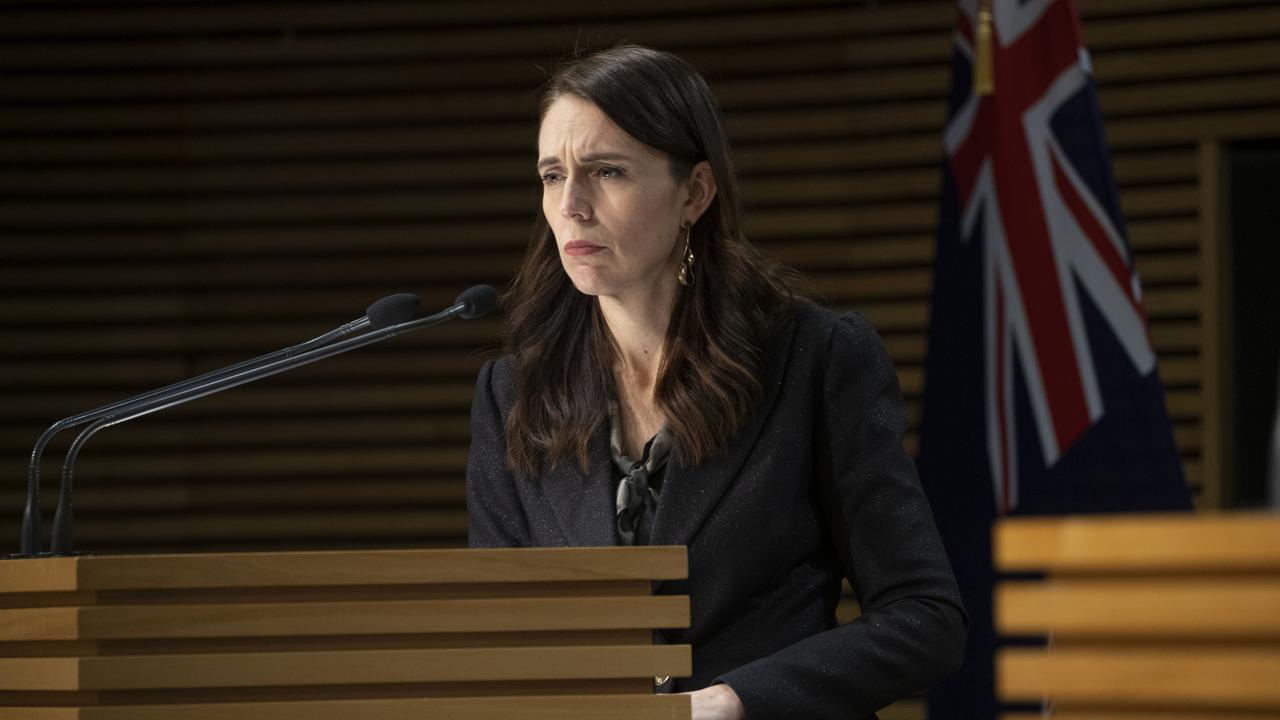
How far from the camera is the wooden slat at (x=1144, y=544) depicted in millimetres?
1021

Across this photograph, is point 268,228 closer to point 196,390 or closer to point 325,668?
point 196,390

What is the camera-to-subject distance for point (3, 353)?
6340 millimetres

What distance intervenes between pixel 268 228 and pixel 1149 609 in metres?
5.72

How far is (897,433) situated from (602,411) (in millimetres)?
483

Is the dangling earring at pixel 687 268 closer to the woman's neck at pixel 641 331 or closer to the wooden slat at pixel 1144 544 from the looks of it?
the woman's neck at pixel 641 331

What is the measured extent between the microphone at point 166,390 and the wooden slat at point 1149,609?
1.08 m

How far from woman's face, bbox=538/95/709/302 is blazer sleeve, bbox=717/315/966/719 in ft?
1.18

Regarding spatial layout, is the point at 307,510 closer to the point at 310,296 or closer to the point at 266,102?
the point at 310,296

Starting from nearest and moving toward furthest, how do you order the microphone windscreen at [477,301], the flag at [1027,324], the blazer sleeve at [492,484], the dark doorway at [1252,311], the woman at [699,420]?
1. the microphone windscreen at [477,301]
2. the woman at [699,420]
3. the blazer sleeve at [492,484]
4. the flag at [1027,324]
5. the dark doorway at [1252,311]

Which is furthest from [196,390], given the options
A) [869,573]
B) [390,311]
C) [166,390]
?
[869,573]

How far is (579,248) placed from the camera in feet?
7.84

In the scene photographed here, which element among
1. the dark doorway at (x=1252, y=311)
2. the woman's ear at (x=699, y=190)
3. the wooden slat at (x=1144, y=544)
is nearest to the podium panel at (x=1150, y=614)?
the wooden slat at (x=1144, y=544)

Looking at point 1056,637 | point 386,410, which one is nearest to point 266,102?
point 386,410

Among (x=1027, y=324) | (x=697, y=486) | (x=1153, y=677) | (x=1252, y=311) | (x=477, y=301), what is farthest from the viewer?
(x=1252, y=311)
